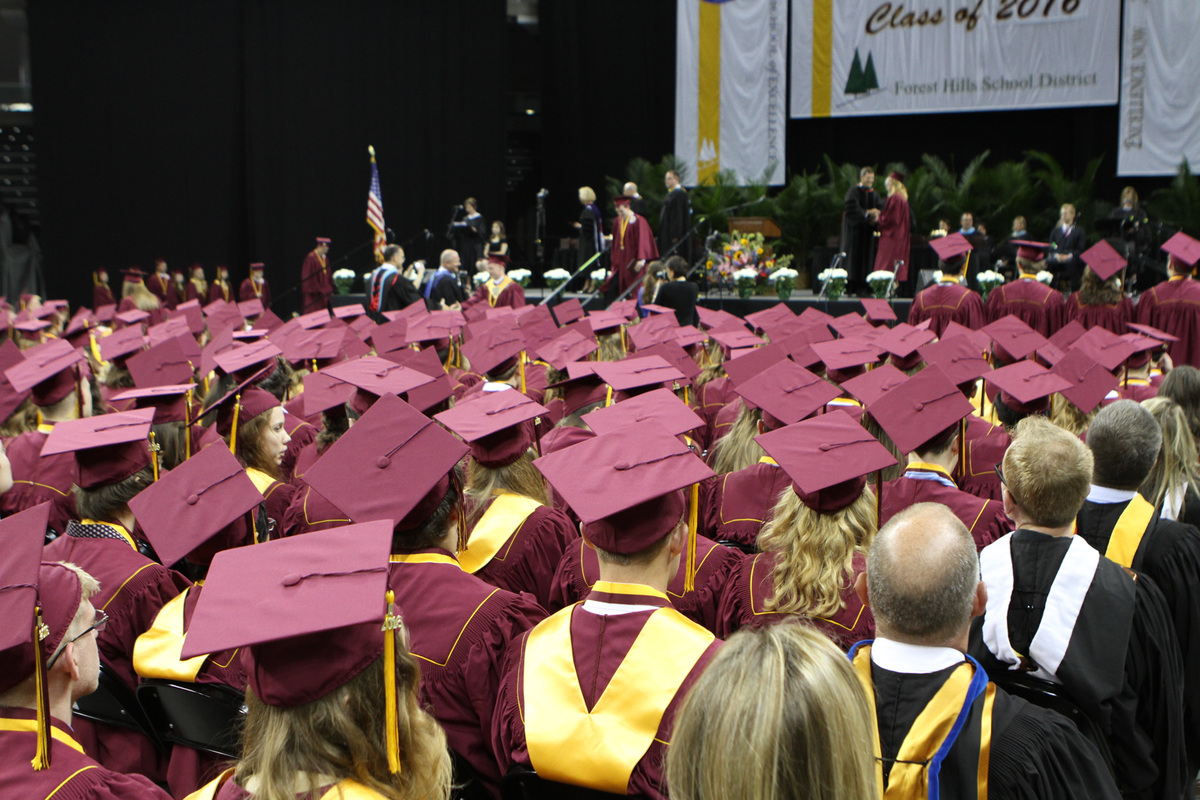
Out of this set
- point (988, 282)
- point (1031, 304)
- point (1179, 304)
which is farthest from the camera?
point (988, 282)

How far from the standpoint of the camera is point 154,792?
167 cm

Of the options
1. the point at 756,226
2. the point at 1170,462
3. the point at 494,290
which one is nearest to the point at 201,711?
the point at 1170,462

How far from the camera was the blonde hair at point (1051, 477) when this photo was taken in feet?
7.38

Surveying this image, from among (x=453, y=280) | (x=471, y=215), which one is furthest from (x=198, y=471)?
(x=471, y=215)

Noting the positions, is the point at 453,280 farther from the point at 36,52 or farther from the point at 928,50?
the point at 36,52

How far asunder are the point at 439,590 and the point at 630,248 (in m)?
12.4

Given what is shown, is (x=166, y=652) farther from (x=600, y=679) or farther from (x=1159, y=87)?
(x=1159, y=87)

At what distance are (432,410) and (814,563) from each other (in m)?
2.84

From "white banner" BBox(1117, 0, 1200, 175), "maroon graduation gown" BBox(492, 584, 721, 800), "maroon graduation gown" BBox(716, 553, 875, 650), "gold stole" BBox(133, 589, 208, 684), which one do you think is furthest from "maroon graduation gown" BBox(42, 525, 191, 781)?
"white banner" BBox(1117, 0, 1200, 175)

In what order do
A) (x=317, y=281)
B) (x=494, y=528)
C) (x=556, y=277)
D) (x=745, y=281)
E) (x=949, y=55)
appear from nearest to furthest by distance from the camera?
(x=494, y=528)
(x=745, y=281)
(x=556, y=277)
(x=949, y=55)
(x=317, y=281)

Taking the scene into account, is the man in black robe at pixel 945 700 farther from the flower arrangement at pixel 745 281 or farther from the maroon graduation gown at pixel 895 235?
the maroon graduation gown at pixel 895 235

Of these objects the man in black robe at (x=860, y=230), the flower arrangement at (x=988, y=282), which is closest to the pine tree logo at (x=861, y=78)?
the man in black robe at (x=860, y=230)

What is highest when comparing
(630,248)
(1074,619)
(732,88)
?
(732,88)

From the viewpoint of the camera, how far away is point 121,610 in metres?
2.46
